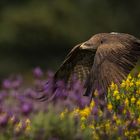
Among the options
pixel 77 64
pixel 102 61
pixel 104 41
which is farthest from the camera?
pixel 77 64

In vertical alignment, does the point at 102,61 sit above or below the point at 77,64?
above

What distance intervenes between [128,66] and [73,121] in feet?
8.03

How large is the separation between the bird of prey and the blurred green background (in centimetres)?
1433

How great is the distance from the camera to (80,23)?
2662 centimetres

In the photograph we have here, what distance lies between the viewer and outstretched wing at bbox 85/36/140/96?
8.48 meters

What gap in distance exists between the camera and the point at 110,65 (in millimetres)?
8672

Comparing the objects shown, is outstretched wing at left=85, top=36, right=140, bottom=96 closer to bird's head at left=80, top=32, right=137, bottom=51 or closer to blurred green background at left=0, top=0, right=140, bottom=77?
bird's head at left=80, top=32, right=137, bottom=51

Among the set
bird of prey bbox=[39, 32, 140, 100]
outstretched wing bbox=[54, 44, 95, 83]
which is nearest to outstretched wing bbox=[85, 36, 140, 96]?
bird of prey bbox=[39, 32, 140, 100]

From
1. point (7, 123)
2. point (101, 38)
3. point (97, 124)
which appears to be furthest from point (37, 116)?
point (101, 38)

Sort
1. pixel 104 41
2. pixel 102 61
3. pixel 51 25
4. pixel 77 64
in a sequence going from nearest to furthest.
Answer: pixel 102 61, pixel 104 41, pixel 77 64, pixel 51 25

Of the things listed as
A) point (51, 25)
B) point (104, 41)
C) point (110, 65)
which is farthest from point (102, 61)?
point (51, 25)

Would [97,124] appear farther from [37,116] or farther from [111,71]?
[111,71]

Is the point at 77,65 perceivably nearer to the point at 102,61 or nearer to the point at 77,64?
the point at 77,64

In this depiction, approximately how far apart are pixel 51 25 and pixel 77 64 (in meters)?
16.4
